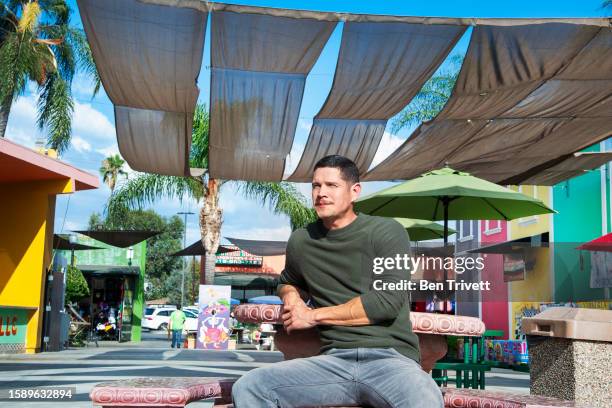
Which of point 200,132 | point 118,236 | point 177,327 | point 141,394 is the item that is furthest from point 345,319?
point 177,327

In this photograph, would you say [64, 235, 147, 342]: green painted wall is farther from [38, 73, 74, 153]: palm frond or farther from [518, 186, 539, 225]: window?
[518, 186, 539, 225]: window

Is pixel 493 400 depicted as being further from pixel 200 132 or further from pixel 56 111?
pixel 56 111

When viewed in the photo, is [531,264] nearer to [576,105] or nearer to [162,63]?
[576,105]

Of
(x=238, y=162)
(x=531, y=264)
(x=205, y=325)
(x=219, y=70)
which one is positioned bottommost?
(x=205, y=325)

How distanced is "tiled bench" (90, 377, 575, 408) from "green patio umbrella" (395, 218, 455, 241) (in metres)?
7.65

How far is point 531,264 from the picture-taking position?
773 centimetres

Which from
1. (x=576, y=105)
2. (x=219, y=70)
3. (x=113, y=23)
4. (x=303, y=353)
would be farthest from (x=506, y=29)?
(x=303, y=353)

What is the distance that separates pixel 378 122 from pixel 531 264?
319cm

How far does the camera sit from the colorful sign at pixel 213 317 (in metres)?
20.2

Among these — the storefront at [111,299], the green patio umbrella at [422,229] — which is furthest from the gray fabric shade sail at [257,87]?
the storefront at [111,299]

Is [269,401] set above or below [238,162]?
below

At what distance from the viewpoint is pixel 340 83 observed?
8.63 m

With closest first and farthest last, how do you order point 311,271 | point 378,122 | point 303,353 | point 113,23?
point 311,271 < point 303,353 < point 113,23 < point 378,122

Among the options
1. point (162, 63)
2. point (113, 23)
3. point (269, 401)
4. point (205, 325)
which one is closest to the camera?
point (269, 401)
